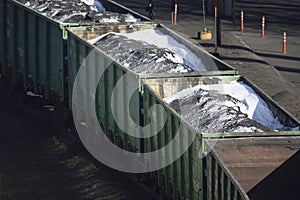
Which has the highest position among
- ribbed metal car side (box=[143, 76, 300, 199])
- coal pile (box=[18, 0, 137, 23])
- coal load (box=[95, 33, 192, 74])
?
coal pile (box=[18, 0, 137, 23])

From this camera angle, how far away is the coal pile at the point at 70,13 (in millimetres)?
A: 28172

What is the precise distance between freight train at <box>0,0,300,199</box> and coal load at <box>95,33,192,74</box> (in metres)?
0.11

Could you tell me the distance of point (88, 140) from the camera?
24.4 meters

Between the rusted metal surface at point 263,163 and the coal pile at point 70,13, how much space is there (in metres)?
12.3

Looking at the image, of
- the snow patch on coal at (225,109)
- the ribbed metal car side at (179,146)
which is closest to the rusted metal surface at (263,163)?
the ribbed metal car side at (179,146)

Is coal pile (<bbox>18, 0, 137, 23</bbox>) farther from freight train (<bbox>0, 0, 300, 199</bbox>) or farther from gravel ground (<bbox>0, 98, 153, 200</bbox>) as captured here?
gravel ground (<bbox>0, 98, 153, 200</bbox>)

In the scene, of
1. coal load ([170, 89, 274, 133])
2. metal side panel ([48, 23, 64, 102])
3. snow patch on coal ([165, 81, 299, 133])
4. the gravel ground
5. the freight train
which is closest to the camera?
the freight train

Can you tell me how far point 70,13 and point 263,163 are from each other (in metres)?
13.6

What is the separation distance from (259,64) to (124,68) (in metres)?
15.4

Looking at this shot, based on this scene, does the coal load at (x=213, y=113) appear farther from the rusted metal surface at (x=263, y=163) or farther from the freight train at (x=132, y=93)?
the rusted metal surface at (x=263, y=163)

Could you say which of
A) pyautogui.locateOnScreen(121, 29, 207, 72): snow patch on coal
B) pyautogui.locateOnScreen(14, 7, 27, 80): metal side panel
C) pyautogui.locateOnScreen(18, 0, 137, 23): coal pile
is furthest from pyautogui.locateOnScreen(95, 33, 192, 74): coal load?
pyautogui.locateOnScreen(14, 7, 27, 80): metal side panel

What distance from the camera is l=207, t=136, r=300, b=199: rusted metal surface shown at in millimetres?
16172

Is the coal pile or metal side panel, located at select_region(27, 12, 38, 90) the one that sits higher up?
the coal pile

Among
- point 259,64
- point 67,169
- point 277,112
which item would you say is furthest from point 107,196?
point 259,64
